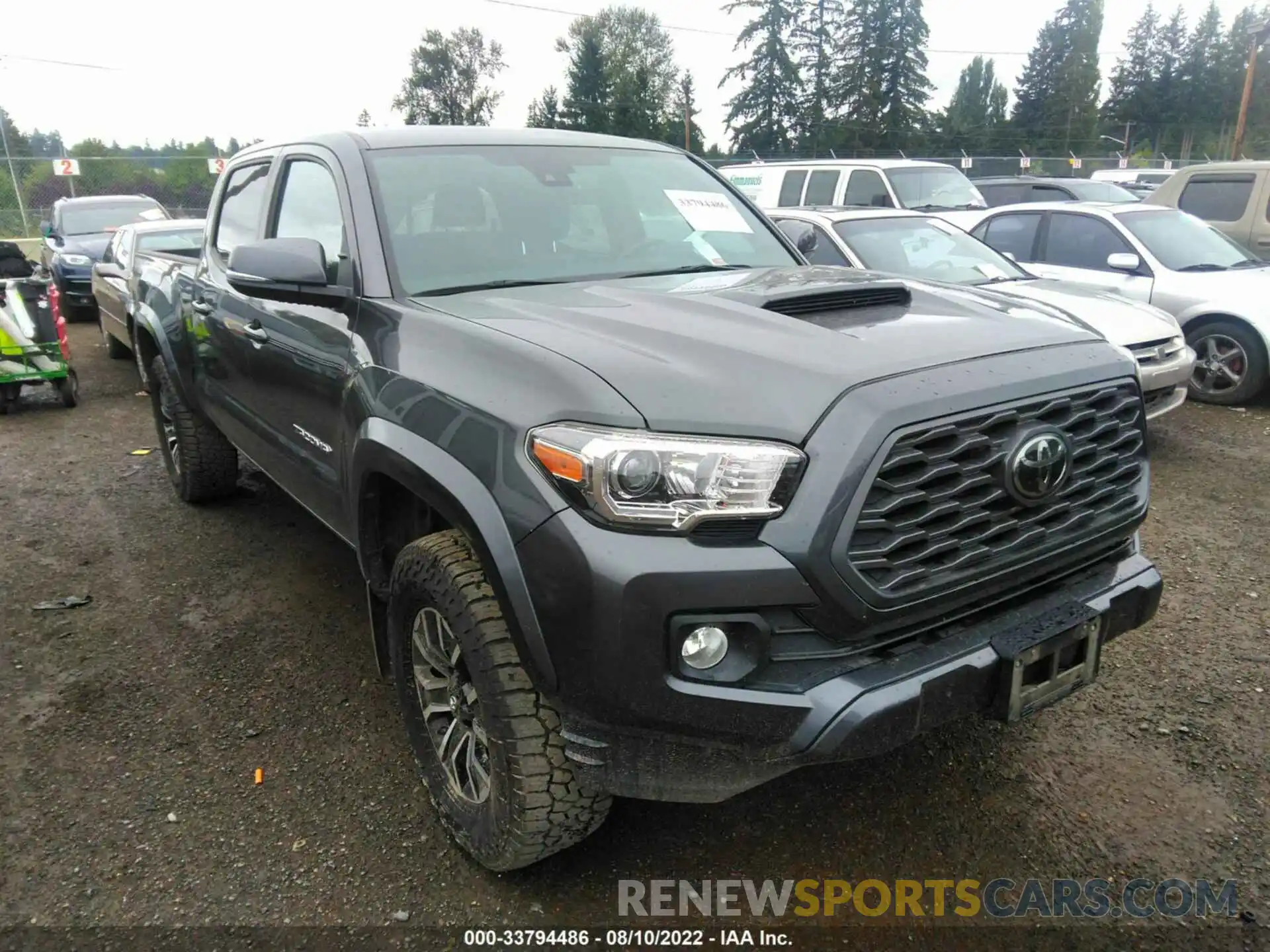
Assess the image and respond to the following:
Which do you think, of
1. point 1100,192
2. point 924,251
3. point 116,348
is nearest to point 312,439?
point 924,251

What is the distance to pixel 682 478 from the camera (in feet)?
6.00

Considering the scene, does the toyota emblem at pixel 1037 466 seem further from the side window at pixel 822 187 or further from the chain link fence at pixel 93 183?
→ the chain link fence at pixel 93 183

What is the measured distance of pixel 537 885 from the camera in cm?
237

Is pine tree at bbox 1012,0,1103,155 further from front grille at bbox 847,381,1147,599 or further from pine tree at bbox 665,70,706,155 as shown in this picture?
front grille at bbox 847,381,1147,599

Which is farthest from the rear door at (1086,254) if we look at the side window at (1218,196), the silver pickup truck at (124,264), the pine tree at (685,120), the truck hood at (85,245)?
the pine tree at (685,120)

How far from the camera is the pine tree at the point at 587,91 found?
57.1m

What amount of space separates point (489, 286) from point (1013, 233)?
6881 millimetres

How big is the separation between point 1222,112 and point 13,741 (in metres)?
82.7

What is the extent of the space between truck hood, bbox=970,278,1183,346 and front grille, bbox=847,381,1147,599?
368 centimetres

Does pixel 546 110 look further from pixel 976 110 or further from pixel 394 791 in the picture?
pixel 394 791

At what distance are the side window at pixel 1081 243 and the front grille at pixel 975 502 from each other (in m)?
6.05

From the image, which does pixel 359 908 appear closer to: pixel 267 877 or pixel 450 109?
pixel 267 877

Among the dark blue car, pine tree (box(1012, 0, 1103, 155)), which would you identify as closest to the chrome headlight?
the dark blue car

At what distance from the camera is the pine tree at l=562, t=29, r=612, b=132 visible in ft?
187
